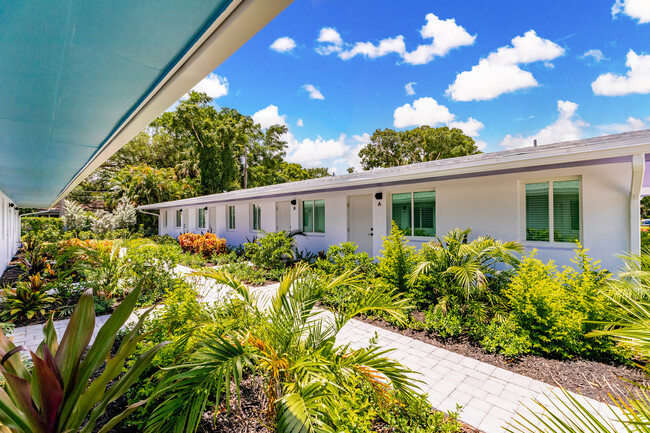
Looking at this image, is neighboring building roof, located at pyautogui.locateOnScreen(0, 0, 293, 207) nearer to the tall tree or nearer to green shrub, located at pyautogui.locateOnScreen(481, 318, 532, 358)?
green shrub, located at pyautogui.locateOnScreen(481, 318, 532, 358)

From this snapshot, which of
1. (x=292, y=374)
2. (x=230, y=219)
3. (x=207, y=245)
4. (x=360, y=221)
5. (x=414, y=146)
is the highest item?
(x=414, y=146)

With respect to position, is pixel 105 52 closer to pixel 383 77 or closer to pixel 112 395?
pixel 112 395

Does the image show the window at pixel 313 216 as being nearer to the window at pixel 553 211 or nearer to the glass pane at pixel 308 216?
the glass pane at pixel 308 216

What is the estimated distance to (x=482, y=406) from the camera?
10.0 ft

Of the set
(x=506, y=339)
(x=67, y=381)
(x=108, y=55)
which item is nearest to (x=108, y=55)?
(x=108, y=55)

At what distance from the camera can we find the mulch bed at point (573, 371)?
329cm

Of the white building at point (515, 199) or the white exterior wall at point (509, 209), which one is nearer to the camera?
the white building at point (515, 199)

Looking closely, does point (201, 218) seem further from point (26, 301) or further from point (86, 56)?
point (86, 56)

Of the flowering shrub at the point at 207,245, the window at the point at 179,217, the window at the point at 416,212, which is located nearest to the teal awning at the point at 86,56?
the window at the point at 416,212

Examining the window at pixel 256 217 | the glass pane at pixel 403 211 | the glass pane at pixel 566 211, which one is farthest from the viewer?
the window at pixel 256 217

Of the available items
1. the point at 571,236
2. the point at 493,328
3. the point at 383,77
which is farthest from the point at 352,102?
the point at 493,328

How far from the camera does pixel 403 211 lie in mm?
8727

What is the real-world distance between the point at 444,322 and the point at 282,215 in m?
8.90

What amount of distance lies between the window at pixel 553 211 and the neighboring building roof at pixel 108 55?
279 inches
